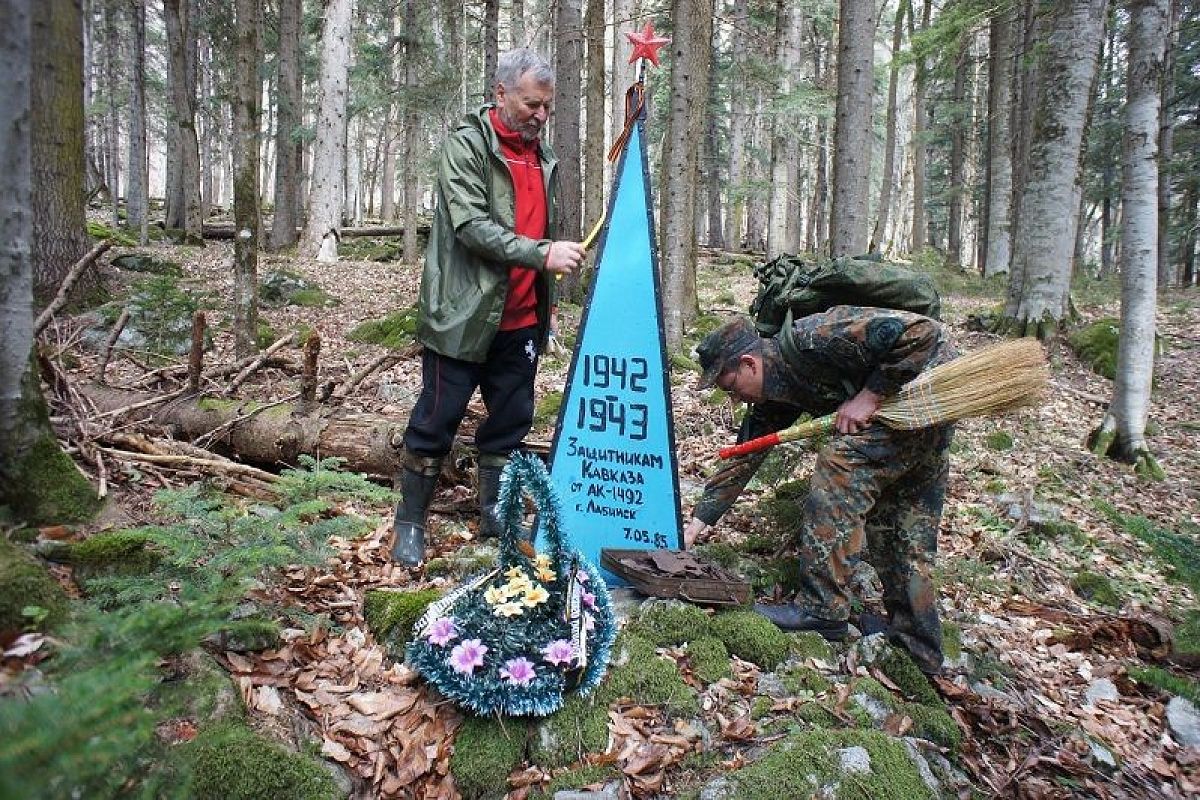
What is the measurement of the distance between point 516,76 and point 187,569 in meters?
2.58

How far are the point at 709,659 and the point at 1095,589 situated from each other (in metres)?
3.39

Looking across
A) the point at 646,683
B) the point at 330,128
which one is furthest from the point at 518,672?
the point at 330,128

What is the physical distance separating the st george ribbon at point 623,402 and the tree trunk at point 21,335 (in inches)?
88.1

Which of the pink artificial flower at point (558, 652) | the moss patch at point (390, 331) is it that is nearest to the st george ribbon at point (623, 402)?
the pink artificial flower at point (558, 652)

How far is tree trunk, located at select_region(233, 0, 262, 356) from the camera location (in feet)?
21.3

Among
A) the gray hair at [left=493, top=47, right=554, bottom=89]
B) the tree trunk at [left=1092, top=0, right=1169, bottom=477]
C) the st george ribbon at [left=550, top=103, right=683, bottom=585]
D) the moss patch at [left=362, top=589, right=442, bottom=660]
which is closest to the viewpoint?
the moss patch at [left=362, top=589, right=442, bottom=660]

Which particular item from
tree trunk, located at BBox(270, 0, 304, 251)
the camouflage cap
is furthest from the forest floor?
tree trunk, located at BBox(270, 0, 304, 251)

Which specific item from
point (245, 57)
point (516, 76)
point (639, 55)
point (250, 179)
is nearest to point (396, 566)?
point (516, 76)

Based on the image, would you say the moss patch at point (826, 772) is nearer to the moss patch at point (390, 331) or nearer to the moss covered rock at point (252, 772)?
the moss covered rock at point (252, 772)

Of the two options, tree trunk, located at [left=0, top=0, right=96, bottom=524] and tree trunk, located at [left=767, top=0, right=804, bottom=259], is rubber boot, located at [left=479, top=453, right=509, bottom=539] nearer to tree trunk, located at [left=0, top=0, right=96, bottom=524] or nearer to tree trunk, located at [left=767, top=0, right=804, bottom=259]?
tree trunk, located at [left=0, top=0, right=96, bottom=524]

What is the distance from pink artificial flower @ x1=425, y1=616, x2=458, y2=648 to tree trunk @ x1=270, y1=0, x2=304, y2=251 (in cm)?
1538

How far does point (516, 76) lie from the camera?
3381 mm

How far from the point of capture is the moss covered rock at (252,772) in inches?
81.9

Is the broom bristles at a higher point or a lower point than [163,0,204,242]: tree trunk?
lower
